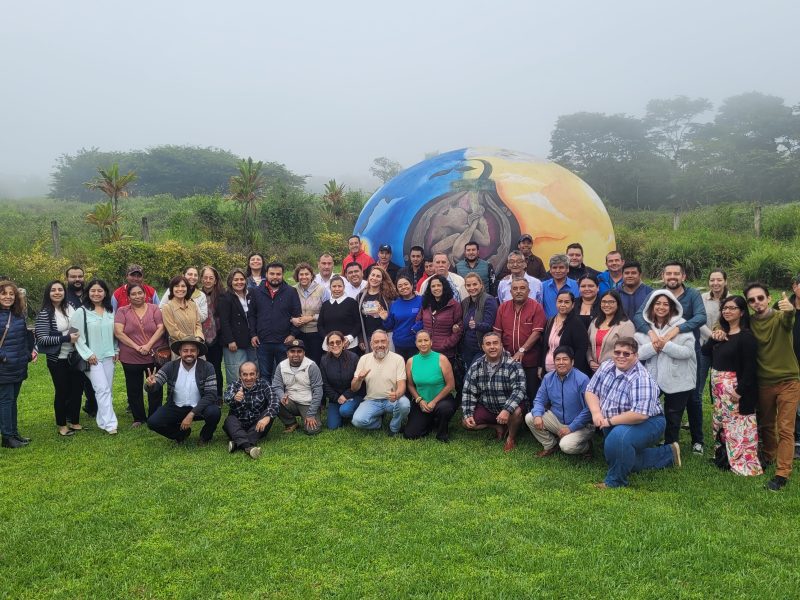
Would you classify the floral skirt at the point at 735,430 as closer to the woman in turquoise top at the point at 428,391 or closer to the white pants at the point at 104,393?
the woman in turquoise top at the point at 428,391

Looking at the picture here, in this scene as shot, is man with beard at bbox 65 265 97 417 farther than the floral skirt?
Yes

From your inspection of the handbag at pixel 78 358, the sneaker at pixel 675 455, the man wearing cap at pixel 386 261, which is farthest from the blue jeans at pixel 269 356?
the sneaker at pixel 675 455

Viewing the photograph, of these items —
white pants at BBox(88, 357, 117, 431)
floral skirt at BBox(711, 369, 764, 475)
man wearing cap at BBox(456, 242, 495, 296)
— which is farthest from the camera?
man wearing cap at BBox(456, 242, 495, 296)

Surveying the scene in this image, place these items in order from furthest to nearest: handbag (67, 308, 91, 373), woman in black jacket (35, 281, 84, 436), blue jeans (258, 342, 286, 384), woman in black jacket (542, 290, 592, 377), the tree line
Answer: the tree line
blue jeans (258, 342, 286, 384)
handbag (67, 308, 91, 373)
woman in black jacket (35, 281, 84, 436)
woman in black jacket (542, 290, 592, 377)

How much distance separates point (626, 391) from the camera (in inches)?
203

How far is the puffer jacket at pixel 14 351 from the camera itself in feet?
19.9

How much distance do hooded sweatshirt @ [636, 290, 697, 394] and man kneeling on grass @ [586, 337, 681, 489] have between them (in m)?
0.33

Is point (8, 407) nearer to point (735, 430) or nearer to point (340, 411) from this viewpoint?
point (340, 411)

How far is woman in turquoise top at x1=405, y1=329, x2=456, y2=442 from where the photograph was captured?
627 cm

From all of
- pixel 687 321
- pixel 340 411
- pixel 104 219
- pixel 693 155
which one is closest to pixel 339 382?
pixel 340 411

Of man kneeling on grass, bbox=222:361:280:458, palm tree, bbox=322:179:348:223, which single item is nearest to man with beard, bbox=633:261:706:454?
man kneeling on grass, bbox=222:361:280:458

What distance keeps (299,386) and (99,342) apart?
7.17ft

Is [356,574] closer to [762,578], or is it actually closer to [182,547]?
[182,547]

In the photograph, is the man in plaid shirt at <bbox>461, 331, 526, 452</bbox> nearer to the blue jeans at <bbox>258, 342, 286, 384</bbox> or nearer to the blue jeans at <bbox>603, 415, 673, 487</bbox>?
the blue jeans at <bbox>603, 415, 673, 487</bbox>
